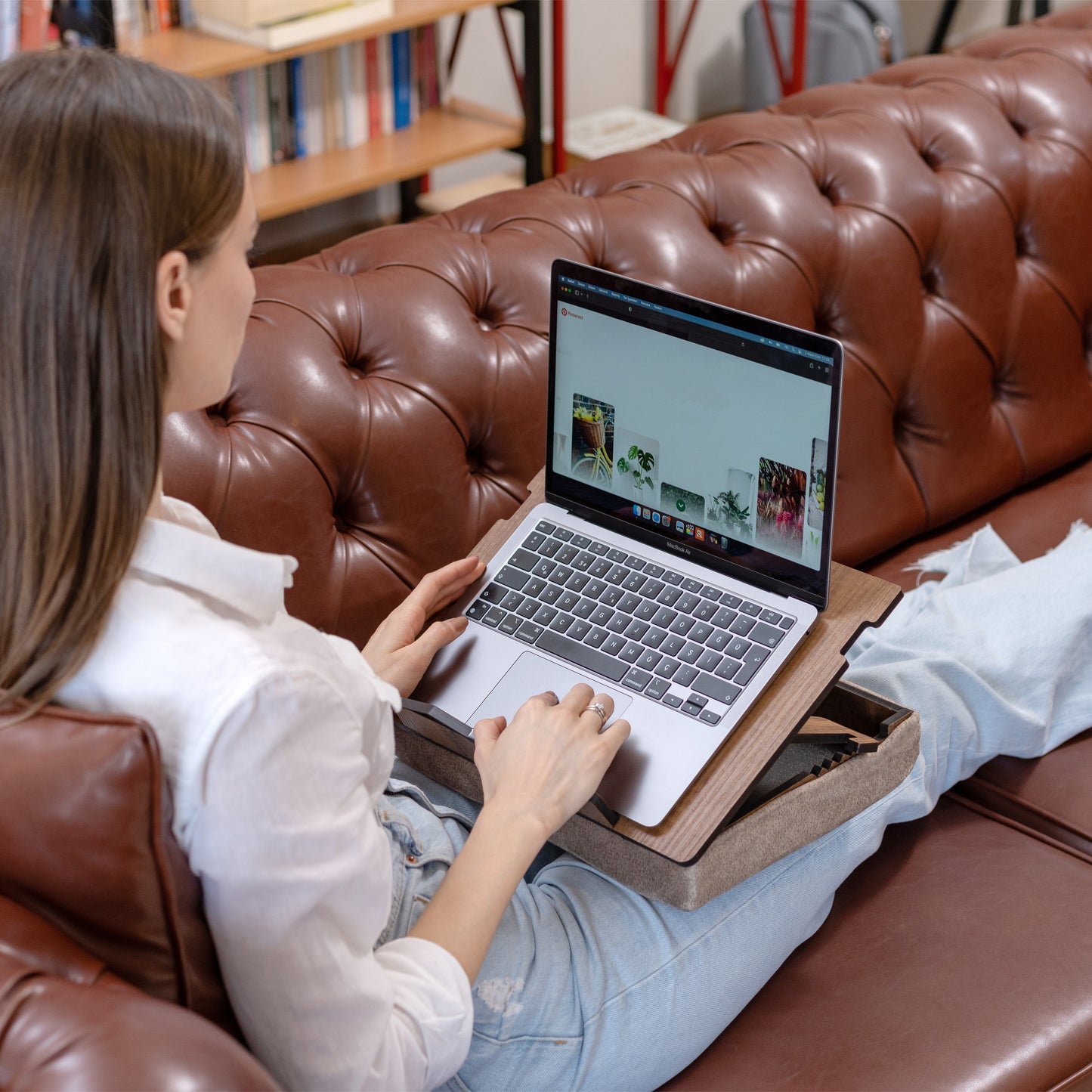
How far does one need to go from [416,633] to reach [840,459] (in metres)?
0.64

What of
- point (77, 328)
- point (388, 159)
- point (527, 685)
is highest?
point (77, 328)

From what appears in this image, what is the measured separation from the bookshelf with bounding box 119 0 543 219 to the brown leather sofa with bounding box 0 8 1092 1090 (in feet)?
4.16

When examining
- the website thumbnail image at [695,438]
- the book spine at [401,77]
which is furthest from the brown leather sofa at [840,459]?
the book spine at [401,77]

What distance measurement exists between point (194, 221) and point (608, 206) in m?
0.87

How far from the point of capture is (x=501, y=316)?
1420mm

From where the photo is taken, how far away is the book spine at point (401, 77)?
3000 millimetres

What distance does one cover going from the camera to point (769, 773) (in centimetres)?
115

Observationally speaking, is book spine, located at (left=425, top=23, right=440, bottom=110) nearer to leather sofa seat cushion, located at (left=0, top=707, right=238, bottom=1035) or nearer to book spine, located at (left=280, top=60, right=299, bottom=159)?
book spine, located at (left=280, top=60, right=299, bottom=159)

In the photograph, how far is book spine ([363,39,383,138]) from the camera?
2.94 meters

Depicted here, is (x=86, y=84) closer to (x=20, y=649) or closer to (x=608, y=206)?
(x=20, y=649)

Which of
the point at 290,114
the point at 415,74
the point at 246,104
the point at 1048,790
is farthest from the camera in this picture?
the point at 415,74

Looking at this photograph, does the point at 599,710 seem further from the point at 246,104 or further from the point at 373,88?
the point at 373,88

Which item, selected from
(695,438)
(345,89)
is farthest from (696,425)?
(345,89)

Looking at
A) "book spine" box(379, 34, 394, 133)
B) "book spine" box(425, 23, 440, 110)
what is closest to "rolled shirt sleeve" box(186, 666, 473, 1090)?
"book spine" box(379, 34, 394, 133)
